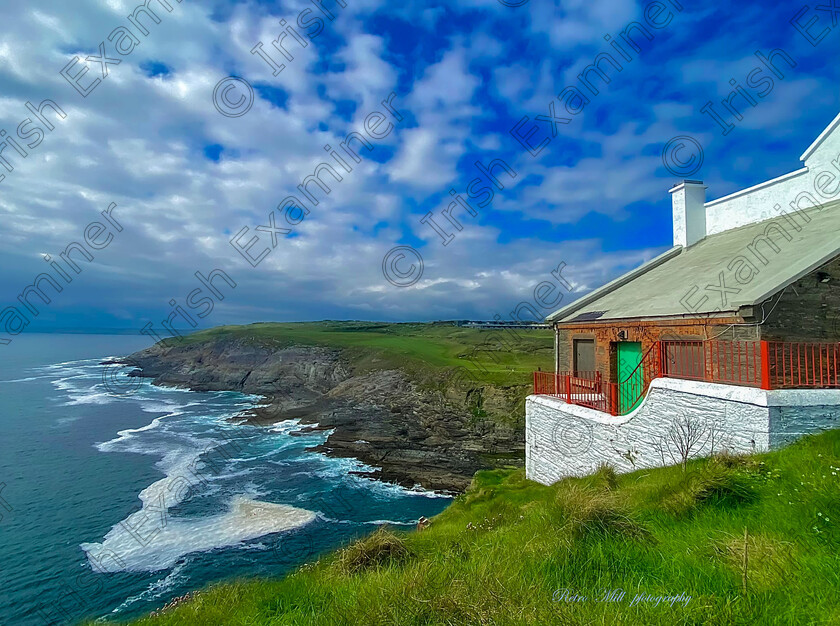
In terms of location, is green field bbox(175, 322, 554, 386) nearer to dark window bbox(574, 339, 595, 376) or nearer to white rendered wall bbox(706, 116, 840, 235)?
dark window bbox(574, 339, 595, 376)

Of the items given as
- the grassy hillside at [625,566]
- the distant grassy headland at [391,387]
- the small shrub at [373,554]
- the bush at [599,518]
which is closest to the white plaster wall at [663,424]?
the grassy hillside at [625,566]

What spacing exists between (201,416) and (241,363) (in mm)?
38375

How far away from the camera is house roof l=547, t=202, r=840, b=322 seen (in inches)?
399

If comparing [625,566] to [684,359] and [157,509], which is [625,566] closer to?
[684,359]

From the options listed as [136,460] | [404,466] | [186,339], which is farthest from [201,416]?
[186,339]

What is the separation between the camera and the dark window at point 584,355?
53.6ft

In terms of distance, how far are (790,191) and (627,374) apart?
8253 mm

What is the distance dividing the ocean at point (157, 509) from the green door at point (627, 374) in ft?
45.4

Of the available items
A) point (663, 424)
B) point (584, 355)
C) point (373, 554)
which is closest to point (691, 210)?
point (584, 355)

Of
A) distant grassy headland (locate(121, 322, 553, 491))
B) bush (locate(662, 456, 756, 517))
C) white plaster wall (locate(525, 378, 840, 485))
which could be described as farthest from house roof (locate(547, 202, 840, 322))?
distant grassy headland (locate(121, 322, 553, 491))

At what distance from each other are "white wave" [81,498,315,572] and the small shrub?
825 inches

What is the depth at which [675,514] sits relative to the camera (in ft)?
20.0

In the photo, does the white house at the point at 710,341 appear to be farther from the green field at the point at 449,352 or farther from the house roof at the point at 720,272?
the green field at the point at 449,352

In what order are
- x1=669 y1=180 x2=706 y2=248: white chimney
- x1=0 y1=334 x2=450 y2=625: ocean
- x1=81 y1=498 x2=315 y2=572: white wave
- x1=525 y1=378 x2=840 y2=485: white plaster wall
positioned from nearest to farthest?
x1=525 y1=378 x2=840 y2=485: white plaster wall → x1=669 y1=180 x2=706 y2=248: white chimney → x1=0 y1=334 x2=450 y2=625: ocean → x1=81 y1=498 x2=315 y2=572: white wave
